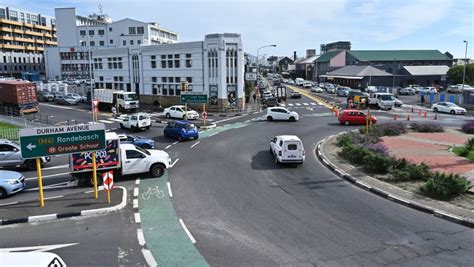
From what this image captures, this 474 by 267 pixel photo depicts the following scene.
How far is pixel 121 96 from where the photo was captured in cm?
4731

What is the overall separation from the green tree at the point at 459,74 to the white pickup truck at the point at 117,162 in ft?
271

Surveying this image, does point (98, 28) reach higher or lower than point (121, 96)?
higher

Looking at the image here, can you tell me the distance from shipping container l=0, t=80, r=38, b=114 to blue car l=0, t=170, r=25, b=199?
31.0 m

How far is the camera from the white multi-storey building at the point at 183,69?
157ft

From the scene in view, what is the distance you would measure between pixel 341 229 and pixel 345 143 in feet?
45.2

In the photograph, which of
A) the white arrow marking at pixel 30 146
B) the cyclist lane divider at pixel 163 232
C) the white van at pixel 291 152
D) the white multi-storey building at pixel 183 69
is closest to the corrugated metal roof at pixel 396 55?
the white multi-storey building at pixel 183 69

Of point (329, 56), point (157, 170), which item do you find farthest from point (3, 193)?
point (329, 56)

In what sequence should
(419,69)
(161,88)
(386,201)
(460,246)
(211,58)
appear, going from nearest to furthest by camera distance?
1. (460,246)
2. (386,201)
3. (211,58)
4. (161,88)
5. (419,69)

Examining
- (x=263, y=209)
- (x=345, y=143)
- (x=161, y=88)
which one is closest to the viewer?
(x=263, y=209)

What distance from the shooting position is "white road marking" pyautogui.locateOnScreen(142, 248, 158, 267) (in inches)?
396

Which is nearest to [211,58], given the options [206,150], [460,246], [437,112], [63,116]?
[63,116]

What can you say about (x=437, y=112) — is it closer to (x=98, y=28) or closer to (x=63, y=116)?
(x=63, y=116)

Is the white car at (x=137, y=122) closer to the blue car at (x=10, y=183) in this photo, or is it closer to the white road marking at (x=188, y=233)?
the blue car at (x=10, y=183)

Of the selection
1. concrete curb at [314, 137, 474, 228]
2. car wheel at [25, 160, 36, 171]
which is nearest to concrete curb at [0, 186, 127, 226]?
car wheel at [25, 160, 36, 171]
